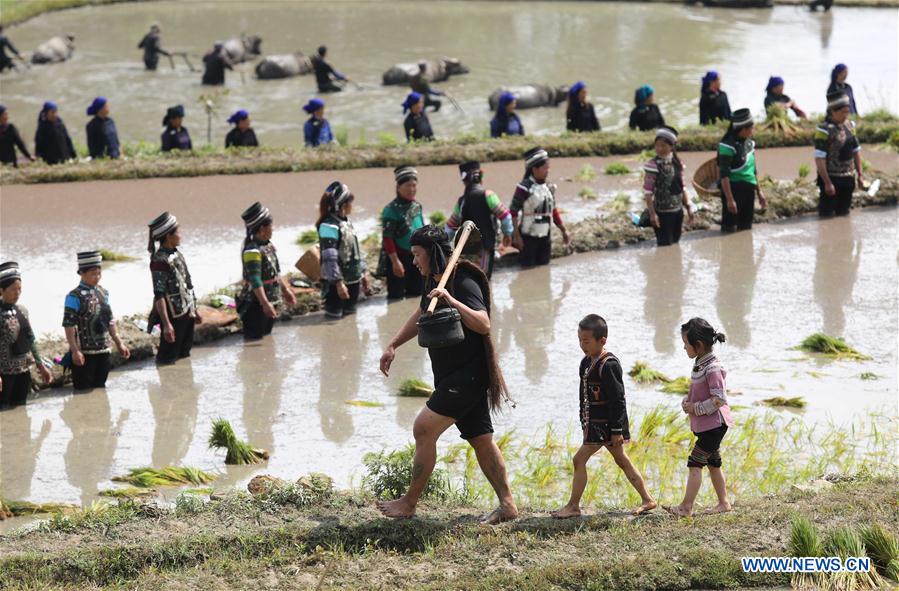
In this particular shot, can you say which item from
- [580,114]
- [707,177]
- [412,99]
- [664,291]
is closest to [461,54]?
[580,114]

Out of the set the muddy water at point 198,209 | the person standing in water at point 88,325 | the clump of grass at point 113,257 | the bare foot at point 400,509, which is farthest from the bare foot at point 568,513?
the clump of grass at point 113,257

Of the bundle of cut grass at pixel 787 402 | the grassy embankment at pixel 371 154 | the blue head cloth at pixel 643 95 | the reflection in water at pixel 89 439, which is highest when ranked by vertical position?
the blue head cloth at pixel 643 95

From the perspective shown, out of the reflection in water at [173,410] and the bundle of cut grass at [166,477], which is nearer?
the bundle of cut grass at [166,477]

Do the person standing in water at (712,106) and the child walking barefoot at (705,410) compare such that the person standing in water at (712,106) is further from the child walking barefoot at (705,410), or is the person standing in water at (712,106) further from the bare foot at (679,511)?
the bare foot at (679,511)

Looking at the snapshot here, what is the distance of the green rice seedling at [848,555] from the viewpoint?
246 inches

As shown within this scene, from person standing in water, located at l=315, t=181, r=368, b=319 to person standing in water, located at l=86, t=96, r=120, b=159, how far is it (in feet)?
24.9

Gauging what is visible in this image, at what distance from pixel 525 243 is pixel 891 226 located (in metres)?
4.71

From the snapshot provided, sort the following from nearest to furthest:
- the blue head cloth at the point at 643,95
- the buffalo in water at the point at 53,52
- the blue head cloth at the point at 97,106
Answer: the blue head cloth at the point at 97,106
the blue head cloth at the point at 643,95
the buffalo in water at the point at 53,52

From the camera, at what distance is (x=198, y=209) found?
16000 mm

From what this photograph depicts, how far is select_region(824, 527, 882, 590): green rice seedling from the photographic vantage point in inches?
246

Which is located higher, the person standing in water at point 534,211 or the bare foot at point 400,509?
the person standing in water at point 534,211

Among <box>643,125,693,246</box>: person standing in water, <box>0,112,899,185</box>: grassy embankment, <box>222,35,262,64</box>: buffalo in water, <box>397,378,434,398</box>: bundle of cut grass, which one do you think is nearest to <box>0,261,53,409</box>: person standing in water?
<box>397,378,434,398</box>: bundle of cut grass

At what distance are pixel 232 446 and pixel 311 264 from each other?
4.18 m

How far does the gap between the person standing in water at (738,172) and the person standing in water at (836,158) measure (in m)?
0.88
